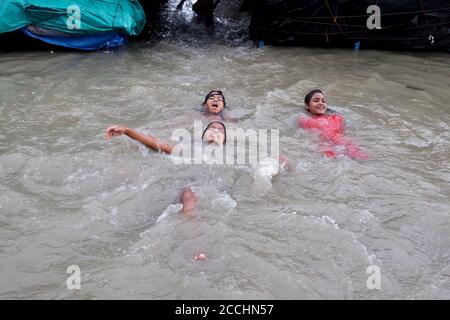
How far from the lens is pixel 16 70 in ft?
25.9

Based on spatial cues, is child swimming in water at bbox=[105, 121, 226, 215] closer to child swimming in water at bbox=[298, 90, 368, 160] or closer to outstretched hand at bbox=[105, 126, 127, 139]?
outstretched hand at bbox=[105, 126, 127, 139]

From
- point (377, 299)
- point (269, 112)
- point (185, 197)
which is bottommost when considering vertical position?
point (377, 299)

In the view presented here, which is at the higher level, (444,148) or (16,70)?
(16,70)

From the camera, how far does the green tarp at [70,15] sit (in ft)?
27.2

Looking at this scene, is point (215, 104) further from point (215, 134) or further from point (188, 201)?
point (188, 201)

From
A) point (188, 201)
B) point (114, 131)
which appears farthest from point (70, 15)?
point (188, 201)

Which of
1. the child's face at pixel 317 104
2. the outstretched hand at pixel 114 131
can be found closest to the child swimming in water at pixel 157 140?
the outstretched hand at pixel 114 131

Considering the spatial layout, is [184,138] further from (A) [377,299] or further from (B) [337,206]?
(A) [377,299]

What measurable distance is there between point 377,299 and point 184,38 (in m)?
8.33

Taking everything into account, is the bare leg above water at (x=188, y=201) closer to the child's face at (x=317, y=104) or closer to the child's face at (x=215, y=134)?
the child's face at (x=215, y=134)

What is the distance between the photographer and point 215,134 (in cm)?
512

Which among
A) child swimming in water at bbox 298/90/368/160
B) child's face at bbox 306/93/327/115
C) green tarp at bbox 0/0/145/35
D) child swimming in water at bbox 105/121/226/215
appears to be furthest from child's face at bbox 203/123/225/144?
green tarp at bbox 0/0/145/35
